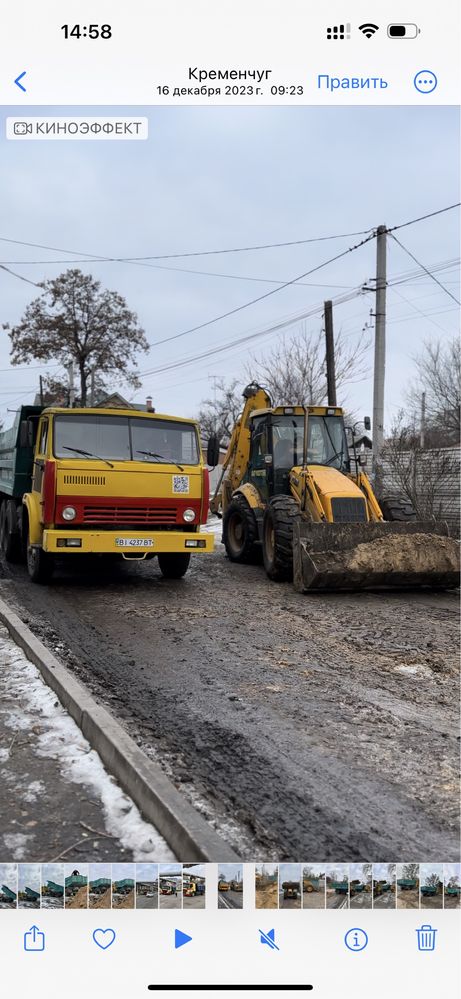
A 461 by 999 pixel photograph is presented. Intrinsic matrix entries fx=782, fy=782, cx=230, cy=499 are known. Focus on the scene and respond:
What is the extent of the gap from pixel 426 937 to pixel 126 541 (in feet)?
26.4

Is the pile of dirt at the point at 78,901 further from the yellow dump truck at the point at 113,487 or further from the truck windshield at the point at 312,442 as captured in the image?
the truck windshield at the point at 312,442

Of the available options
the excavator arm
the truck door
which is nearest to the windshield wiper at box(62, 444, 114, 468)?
the truck door

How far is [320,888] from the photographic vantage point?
2045 mm

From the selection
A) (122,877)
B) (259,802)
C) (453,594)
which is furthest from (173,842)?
(453,594)

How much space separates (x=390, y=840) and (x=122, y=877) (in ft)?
5.60

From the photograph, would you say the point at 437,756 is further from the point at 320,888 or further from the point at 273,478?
the point at 273,478

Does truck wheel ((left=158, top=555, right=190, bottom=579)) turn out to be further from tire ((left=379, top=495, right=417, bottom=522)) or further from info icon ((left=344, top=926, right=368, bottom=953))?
info icon ((left=344, top=926, right=368, bottom=953))

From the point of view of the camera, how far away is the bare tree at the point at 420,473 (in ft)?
60.5

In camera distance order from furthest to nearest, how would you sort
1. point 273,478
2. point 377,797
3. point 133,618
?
point 273,478, point 133,618, point 377,797

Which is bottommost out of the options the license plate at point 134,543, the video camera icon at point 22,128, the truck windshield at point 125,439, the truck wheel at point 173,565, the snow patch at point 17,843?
the snow patch at point 17,843

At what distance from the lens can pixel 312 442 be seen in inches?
477

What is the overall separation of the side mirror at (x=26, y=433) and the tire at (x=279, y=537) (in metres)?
Answer: 3.49

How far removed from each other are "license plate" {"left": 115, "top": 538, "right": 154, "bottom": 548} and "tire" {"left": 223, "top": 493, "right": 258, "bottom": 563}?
2.94m
